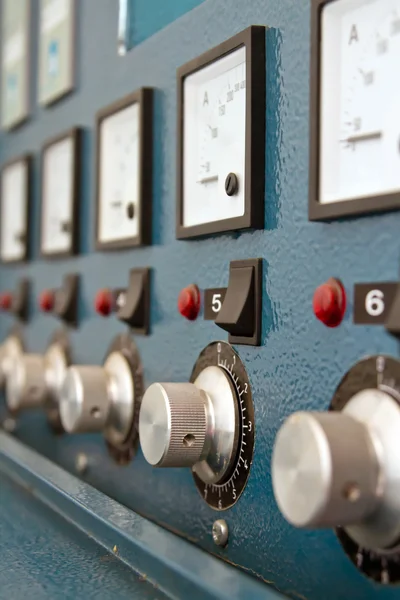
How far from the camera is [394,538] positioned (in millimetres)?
597

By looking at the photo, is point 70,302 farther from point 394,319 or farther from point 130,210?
point 394,319

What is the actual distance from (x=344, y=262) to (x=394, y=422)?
152 millimetres

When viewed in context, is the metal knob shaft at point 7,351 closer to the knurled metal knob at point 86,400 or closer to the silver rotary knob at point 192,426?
the knurled metal knob at point 86,400

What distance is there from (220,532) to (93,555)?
5.5 inches

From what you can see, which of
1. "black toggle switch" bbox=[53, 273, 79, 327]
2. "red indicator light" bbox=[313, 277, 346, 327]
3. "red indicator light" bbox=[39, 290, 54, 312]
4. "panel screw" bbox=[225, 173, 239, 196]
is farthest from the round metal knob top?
"red indicator light" bbox=[39, 290, 54, 312]

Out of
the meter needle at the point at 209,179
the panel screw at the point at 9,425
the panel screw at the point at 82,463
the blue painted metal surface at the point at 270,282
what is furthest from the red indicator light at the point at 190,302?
the panel screw at the point at 9,425

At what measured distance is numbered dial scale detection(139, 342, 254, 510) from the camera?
2.72ft

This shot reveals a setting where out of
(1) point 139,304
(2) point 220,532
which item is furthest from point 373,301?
(1) point 139,304

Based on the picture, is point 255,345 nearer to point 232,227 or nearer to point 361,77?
point 232,227

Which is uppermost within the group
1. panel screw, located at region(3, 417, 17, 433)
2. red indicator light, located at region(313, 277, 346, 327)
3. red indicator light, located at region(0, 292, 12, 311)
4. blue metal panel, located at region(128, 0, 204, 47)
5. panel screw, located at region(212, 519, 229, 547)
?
blue metal panel, located at region(128, 0, 204, 47)

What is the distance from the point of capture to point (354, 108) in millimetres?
681

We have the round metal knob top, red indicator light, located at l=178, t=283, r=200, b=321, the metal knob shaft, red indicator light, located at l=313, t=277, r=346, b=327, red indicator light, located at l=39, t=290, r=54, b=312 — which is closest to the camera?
the round metal knob top

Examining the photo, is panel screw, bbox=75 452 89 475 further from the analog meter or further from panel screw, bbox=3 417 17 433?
the analog meter

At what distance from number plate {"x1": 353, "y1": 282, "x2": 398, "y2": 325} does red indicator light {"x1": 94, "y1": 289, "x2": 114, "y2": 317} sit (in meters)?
0.63
